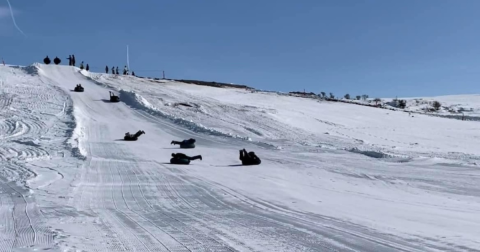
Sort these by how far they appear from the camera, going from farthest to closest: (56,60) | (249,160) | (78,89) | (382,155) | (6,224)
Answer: (56,60)
(78,89)
(382,155)
(249,160)
(6,224)

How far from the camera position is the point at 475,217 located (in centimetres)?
870

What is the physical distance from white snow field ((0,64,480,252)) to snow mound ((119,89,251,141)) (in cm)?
15

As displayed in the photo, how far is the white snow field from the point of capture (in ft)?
22.3

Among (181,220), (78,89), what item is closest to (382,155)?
(181,220)

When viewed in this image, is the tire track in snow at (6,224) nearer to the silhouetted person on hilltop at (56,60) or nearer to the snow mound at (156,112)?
the snow mound at (156,112)

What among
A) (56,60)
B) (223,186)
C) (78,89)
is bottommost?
(223,186)

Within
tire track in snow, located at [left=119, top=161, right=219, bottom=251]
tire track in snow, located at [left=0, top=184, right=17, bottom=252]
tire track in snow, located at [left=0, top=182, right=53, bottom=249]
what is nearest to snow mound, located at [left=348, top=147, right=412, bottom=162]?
tire track in snow, located at [left=119, top=161, right=219, bottom=251]

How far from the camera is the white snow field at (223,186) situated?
6785 millimetres

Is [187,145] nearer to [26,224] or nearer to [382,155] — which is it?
[382,155]

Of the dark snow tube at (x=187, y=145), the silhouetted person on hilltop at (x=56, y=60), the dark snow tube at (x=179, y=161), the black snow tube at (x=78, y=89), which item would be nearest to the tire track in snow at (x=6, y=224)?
the dark snow tube at (x=179, y=161)

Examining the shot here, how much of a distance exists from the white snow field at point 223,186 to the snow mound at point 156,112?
15 centimetres

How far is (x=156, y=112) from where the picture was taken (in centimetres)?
3262

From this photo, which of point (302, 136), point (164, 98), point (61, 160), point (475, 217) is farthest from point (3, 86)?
point (475, 217)

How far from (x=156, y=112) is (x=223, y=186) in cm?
2141
